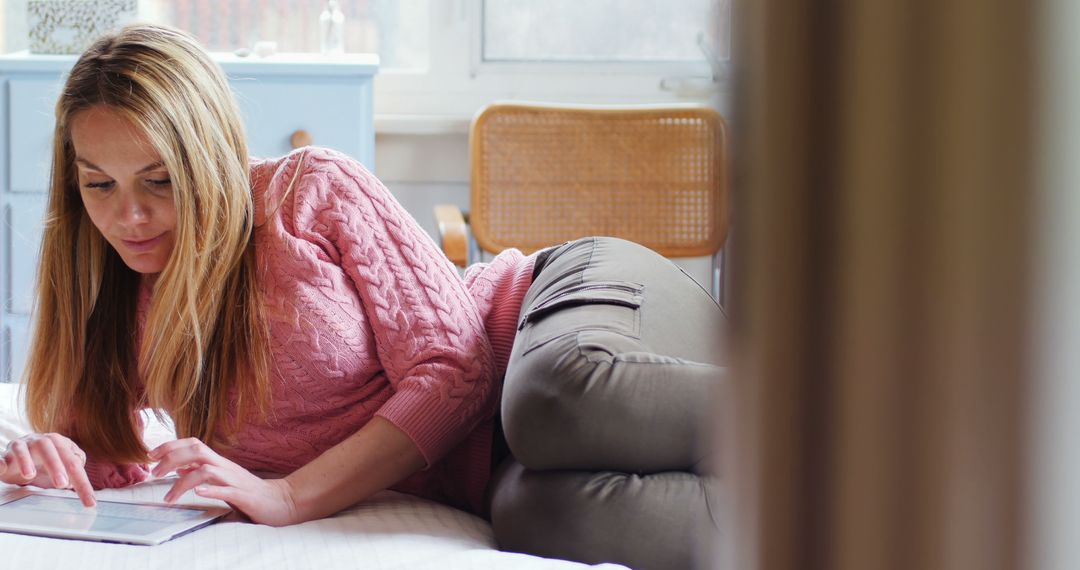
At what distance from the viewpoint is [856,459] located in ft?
0.80

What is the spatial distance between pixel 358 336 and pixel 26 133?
1.65 m

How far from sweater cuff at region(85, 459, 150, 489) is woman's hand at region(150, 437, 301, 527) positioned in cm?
26

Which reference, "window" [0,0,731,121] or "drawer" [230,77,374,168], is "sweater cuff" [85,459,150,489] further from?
"window" [0,0,731,121]

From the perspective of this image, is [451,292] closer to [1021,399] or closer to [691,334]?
[691,334]

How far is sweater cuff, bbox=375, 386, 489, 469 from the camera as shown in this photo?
4.13 feet

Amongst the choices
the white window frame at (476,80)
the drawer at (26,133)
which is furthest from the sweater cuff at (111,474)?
the white window frame at (476,80)

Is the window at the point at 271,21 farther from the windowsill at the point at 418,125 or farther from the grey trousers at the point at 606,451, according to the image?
the grey trousers at the point at 606,451

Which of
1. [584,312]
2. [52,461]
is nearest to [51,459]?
[52,461]

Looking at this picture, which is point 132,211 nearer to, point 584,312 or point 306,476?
point 306,476

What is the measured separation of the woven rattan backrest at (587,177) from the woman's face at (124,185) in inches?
59.4

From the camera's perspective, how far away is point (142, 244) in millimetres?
1345

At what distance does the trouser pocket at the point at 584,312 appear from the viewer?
1176 millimetres

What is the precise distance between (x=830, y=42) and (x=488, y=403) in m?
1.14

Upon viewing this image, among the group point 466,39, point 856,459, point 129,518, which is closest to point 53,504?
point 129,518
